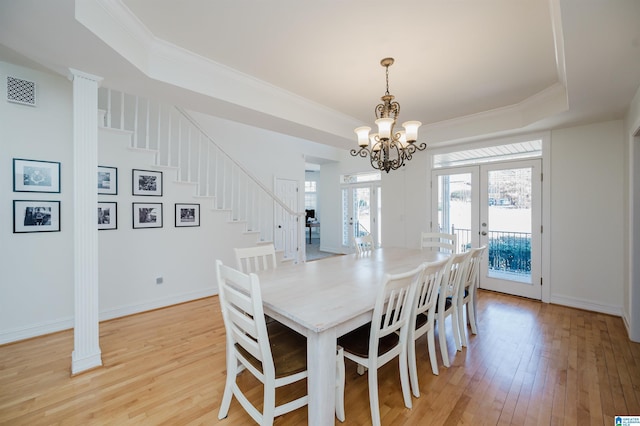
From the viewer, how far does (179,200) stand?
147 inches

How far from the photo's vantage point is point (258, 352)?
1.39 meters

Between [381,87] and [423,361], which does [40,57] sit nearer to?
[381,87]

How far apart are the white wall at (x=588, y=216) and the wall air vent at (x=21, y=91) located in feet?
20.4

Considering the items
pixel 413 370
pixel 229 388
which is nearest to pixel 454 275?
pixel 413 370

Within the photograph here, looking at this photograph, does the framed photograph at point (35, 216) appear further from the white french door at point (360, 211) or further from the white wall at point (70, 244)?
the white french door at point (360, 211)

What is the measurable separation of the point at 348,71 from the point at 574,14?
172 cm

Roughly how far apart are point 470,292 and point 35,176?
4.69m

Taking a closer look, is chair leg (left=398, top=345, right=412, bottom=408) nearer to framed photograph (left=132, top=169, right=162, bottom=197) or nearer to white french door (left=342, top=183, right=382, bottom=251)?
→ framed photograph (left=132, top=169, right=162, bottom=197)

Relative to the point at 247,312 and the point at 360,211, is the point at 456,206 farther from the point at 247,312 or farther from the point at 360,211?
the point at 247,312

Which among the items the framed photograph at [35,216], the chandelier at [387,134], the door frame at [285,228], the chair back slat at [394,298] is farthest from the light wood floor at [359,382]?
the door frame at [285,228]

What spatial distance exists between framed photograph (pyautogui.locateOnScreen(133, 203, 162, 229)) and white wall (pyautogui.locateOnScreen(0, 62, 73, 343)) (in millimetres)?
606

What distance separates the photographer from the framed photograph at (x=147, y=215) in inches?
132

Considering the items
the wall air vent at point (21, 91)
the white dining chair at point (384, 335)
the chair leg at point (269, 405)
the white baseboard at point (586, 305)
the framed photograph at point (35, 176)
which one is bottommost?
→ the white baseboard at point (586, 305)

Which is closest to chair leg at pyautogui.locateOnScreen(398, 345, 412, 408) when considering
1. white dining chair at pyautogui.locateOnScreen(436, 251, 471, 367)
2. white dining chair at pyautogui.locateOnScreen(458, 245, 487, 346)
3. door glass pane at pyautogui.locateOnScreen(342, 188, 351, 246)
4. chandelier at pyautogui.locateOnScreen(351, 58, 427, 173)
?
white dining chair at pyautogui.locateOnScreen(436, 251, 471, 367)
